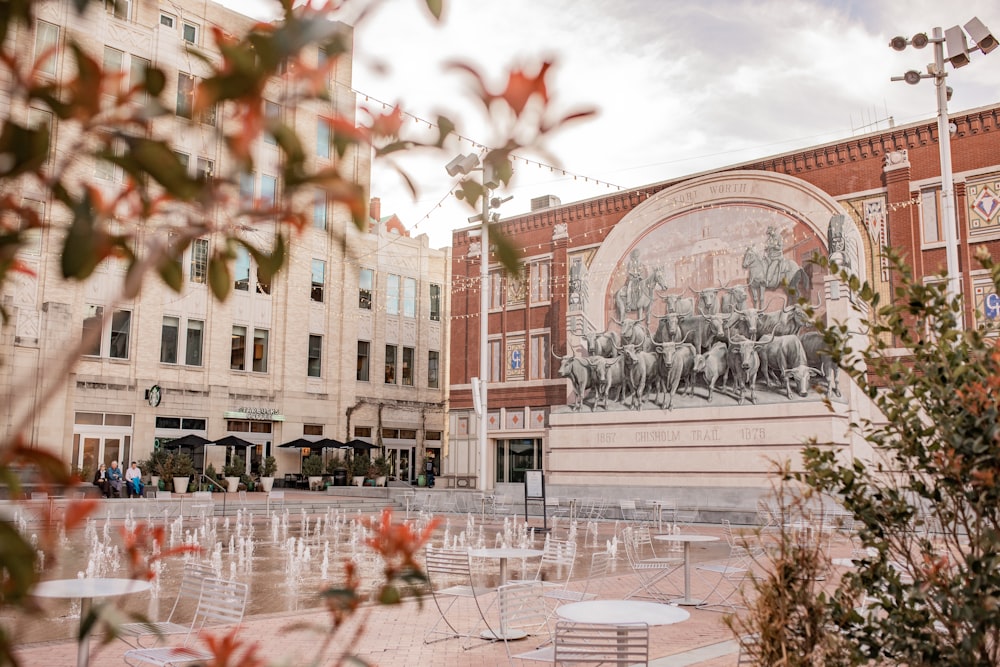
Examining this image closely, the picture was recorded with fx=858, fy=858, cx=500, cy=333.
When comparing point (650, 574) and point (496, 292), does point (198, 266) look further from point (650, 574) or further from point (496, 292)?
point (650, 574)

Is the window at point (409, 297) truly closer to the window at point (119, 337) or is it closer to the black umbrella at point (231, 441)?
the black umbrella at point (231, 441)

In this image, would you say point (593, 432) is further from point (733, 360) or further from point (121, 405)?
point (121, 405)

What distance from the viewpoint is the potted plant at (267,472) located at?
1403 inches

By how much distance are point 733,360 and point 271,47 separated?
29.7 meters

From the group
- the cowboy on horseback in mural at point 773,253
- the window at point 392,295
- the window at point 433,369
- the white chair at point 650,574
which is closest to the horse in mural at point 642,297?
the cowboy on horseback in mural at point 773,253

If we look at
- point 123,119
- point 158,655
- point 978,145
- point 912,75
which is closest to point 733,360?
point 978,145

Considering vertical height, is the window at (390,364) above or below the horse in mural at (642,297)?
below

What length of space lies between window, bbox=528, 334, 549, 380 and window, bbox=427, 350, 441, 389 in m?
11.7

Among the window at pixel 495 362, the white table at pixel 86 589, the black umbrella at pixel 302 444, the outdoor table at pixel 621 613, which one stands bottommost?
the outdoor table at pixel 621 613

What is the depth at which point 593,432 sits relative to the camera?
3309cm

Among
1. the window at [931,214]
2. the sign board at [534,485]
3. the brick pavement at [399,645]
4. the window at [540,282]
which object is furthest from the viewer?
the window at [540,282]

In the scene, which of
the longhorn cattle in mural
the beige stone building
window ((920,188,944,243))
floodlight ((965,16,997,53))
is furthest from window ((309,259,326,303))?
floodlight ((965,16,997,53))

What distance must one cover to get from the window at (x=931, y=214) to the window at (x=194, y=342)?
93.4 feet

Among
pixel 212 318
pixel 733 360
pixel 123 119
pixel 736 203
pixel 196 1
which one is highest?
pixel 196 1
